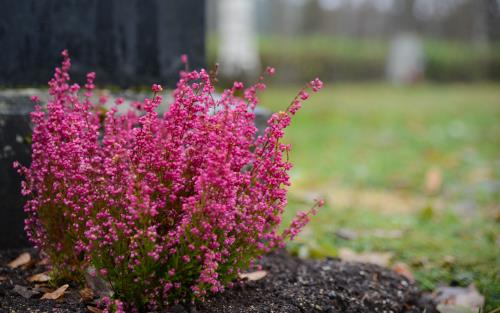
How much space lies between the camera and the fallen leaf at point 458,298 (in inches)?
104

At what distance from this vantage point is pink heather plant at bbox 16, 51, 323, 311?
6.25 feet

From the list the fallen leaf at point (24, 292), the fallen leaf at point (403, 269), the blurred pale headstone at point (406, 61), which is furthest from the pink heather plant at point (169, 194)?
the blurred pale headstone at point (406, 61)

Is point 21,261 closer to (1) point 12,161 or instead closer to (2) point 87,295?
(1) point 12,161

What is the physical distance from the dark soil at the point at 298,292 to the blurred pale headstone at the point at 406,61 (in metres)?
20.5

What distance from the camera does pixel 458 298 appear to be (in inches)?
112

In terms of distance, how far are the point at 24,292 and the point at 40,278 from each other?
16 centimetres

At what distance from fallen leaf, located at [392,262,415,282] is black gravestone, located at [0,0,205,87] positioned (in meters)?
1.86

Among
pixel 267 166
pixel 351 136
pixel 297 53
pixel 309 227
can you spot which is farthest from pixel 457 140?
pixel 297 53

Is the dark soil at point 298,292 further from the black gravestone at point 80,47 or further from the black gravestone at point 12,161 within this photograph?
the black gravestone at point 80,47

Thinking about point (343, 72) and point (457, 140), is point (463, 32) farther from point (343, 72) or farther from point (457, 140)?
point (457, 140)

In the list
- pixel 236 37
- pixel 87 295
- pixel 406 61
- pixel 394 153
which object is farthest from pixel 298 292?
pixel 406 61

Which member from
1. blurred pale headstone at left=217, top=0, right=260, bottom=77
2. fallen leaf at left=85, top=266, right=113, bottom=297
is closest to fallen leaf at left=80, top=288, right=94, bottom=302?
fallen leaf at left=85, top=266, right=113, bottom=297

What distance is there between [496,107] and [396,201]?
845 cm

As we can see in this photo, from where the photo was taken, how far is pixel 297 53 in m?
20.9
